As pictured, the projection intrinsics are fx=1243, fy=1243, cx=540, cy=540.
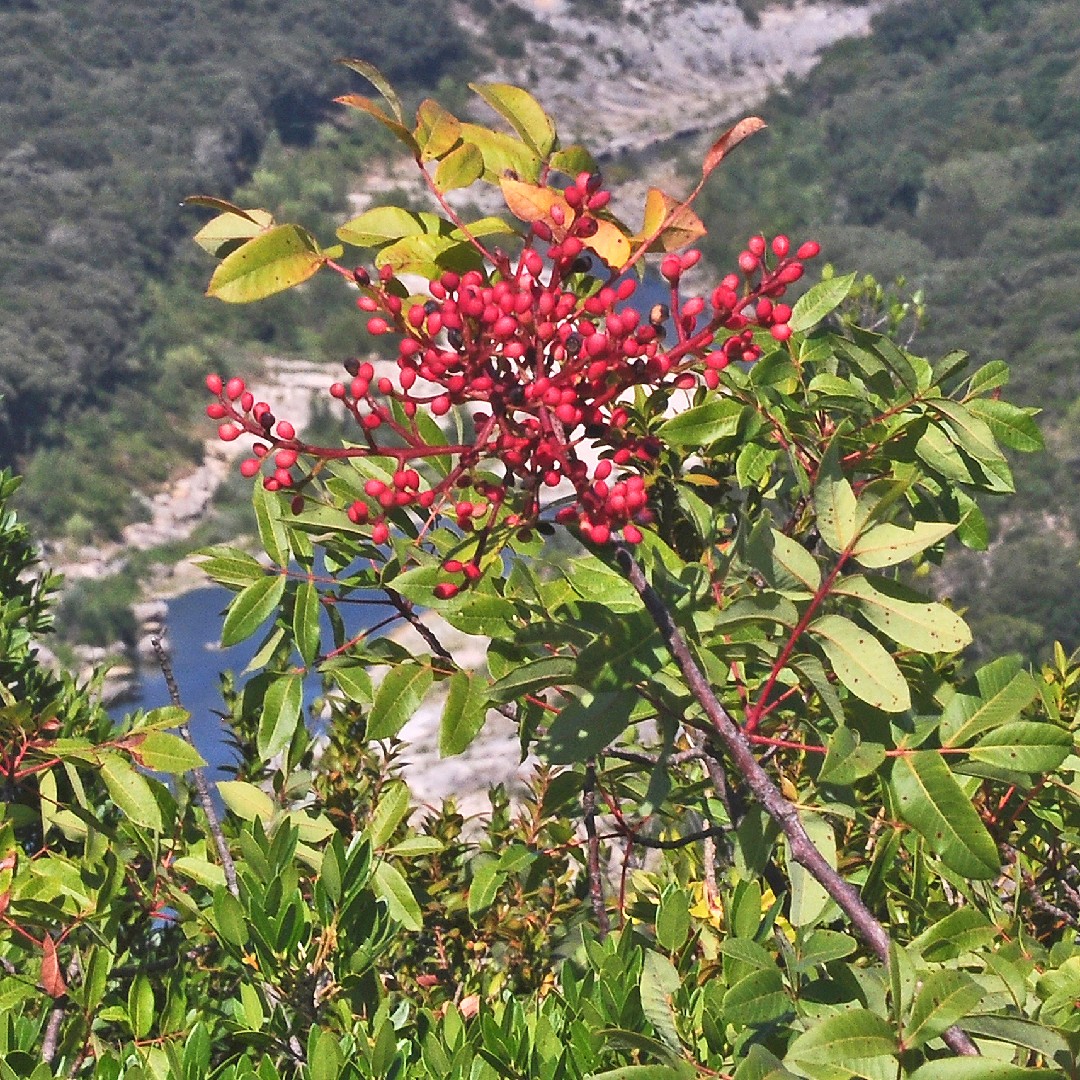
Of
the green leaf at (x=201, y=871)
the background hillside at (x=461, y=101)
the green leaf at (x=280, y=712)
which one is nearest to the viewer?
the green leaf at (x=280, y=712)

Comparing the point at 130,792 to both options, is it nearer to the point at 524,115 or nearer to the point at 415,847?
the point at 415,847

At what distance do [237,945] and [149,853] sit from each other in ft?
1.24

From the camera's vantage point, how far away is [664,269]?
3.09ft

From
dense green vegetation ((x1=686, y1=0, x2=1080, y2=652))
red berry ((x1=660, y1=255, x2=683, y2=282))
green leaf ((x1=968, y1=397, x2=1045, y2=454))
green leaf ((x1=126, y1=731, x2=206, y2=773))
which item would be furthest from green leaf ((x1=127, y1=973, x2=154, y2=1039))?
dense green vegetation ((x1=686, y1=0, x2=1080, y2=652))

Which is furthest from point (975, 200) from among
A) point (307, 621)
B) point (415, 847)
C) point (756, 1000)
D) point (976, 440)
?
point (756, 1000)

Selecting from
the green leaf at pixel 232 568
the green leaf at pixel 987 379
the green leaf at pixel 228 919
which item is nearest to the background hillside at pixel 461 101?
the green leaf at pixel 987 379

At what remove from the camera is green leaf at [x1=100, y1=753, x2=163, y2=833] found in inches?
49.7

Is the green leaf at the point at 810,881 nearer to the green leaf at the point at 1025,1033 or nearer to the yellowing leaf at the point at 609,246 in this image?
the green leaf at the point at 1025,1033

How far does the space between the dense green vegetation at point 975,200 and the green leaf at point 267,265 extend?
16.0 metres

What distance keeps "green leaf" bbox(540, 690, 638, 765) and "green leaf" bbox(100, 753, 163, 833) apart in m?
0.55

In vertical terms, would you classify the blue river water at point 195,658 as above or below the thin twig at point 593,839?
below

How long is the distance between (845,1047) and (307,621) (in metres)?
0.61

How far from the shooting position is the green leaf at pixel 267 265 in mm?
907

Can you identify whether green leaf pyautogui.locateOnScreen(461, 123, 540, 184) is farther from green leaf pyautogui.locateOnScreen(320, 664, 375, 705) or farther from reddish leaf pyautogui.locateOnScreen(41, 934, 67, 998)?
reddish leaf pyautogui.locateOnScreen(41, 934, 67, 998)
